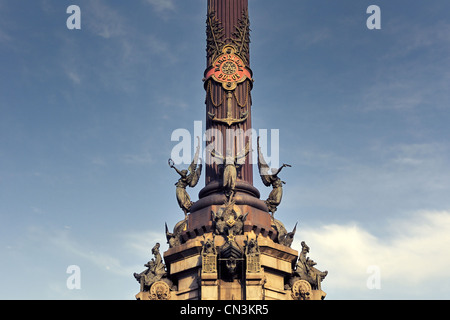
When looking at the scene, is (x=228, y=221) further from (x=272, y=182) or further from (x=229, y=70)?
(x=229, y=70)

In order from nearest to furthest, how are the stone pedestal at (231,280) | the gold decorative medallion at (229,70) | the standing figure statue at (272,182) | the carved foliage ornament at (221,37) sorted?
the stone pedestal at (231,280)
the standing figure statue at (272,182)
the gold decorative medallion at (229,70)
the carved foliage ornament at (221,37)

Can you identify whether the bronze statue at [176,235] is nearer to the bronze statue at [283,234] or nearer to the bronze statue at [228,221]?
the bronze statue at [228,221]

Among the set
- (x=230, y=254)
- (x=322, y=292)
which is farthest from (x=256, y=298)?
(x=322, y=292)

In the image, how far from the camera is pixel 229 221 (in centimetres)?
3756

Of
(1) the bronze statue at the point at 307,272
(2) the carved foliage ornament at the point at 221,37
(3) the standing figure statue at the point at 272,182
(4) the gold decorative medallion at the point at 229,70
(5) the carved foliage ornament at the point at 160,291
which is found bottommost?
(5) the carved foliage ornament at the point at 160,291

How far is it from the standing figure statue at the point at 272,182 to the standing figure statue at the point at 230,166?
158 centimetres

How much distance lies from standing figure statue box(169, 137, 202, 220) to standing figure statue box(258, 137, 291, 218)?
4114mm

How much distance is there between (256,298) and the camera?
3472cm

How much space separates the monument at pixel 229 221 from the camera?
35844 millimetres

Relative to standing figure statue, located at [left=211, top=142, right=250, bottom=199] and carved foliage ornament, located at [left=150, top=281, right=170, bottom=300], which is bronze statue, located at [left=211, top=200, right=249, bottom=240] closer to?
standing figure statue, located at [left=211, top=142, right=250, bottom=199]

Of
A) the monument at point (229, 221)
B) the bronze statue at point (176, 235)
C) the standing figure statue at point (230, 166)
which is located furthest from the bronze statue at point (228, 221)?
the bronze statue at point (176, 235)

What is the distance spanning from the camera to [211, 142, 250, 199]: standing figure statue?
1544 inches

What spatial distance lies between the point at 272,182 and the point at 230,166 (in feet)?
12.6
